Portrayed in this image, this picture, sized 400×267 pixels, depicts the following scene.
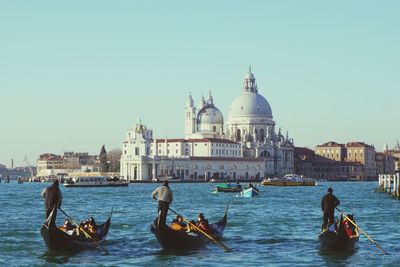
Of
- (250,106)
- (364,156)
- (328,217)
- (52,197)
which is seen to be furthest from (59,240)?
(364,156)

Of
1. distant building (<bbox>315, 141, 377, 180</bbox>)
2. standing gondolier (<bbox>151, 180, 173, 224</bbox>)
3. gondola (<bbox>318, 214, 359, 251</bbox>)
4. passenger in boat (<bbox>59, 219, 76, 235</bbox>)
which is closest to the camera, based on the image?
standing gondolier (<bbox>151, 180, 173, 224</bbox>)

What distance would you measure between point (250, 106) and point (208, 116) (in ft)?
23.6

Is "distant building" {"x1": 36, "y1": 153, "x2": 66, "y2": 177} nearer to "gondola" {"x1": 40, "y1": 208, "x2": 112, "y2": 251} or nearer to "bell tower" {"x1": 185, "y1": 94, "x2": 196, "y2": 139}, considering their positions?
"bell tower" {"x1": 185, "y1": 94, "x2": 196, "y2": 139}

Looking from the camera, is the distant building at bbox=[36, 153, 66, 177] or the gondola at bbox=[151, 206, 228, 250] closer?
the gondola at bbox=[151, 206, 228, 250]


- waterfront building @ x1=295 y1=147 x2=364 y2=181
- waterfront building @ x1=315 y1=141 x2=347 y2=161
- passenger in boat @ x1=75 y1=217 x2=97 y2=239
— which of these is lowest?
passenger in boat @ x1=75 y1=217 x2=97 y2=239

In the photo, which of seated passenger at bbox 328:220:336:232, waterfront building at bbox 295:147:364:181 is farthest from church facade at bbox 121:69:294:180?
seated passenger at bbox 328:220:336:232

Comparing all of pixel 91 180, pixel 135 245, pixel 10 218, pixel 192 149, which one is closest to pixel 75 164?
pixel 192 149

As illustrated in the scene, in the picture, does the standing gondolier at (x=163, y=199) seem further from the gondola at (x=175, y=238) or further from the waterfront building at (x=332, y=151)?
the waterfront building at (x=332, y=151)

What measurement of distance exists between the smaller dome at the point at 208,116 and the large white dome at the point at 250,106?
88.1 inches

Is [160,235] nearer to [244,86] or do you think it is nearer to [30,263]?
[30,263]

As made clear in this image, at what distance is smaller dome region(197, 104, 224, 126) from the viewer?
160 metres

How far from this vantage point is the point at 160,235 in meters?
21.7

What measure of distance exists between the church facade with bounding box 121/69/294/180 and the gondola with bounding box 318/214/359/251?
118 meters

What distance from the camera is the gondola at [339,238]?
72.8 ft
